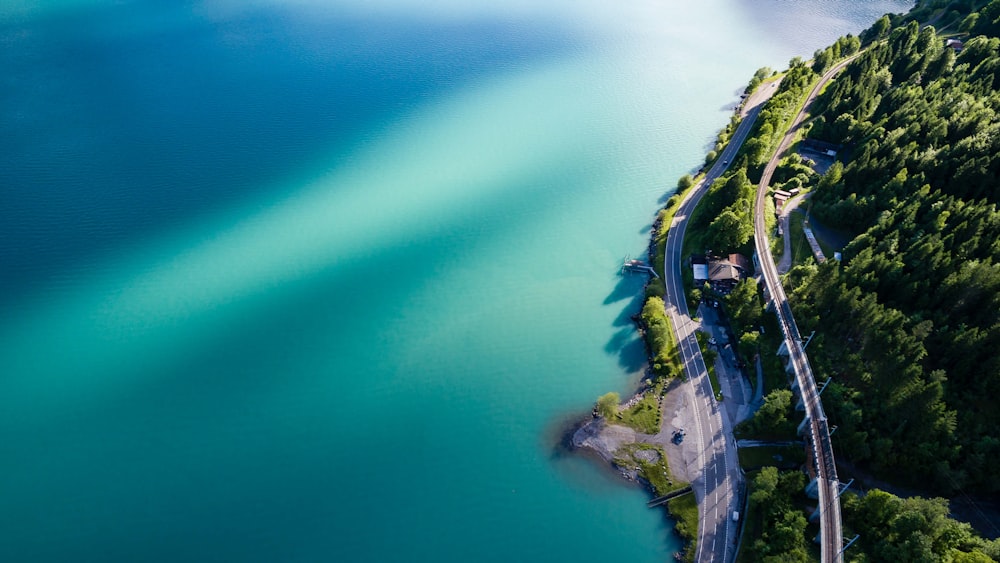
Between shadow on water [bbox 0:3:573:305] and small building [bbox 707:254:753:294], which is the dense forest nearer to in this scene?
small building [bbox 707:254:753:294]

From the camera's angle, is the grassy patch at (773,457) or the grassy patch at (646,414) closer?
the grassy patch at (773,457)

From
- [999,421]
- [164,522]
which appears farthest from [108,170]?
[999,421]

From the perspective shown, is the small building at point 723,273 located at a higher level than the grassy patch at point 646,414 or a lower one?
higher

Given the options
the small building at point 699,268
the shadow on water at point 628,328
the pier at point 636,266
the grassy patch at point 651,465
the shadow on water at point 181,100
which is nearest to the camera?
the grassy patch at point 651,465

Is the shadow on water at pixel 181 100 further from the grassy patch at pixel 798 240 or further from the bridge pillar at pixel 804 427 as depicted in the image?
the bridge pillar at pixel 804 427

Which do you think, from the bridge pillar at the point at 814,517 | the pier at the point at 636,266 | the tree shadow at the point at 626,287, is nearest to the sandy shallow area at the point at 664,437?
the bridge pillar at the point at 814,517

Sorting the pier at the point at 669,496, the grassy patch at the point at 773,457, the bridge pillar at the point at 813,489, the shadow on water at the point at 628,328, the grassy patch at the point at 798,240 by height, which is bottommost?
the bridge pillar at the point at 813,489

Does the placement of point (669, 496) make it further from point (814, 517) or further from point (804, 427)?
point (804, 427)

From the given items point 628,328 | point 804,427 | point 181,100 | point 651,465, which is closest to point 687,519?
point 651,465
